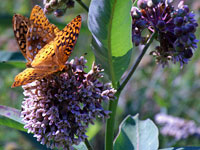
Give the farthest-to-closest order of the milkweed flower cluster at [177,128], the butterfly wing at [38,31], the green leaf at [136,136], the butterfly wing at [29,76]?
the milkweed flower cluster at [177,128]
the green leaf at [136,136]
the butterfly wing at [38,31]
the butterfly wing at [29,76]

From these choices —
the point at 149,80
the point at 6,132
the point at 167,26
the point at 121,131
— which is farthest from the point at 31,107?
the point at 149,80

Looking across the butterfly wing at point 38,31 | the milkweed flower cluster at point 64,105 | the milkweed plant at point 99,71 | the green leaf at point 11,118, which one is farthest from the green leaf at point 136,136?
the butterfly wing at point 38,31

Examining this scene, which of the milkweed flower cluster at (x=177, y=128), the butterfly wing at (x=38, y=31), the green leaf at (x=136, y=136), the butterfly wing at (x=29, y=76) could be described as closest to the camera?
the butterfly wing at (x=29, y=76)

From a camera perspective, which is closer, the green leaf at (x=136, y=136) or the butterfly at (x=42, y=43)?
the butterfly at (x=42, y=43)

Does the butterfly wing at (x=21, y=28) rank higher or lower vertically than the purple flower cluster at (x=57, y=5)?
lower

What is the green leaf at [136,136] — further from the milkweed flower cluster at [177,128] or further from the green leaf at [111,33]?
the milkweed flower cluster at [177,128]

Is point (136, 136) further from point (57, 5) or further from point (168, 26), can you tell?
point (57, 5)
